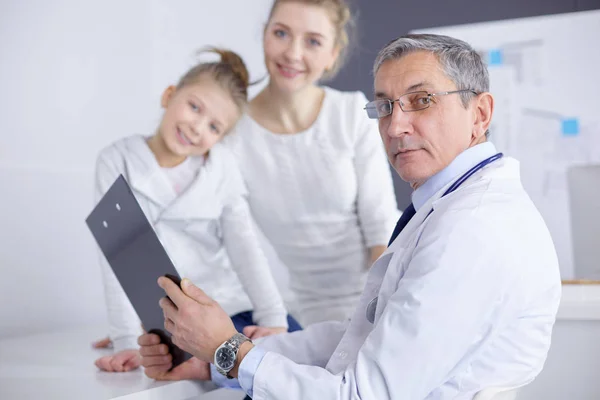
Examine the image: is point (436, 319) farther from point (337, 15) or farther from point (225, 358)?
point (337, 15)

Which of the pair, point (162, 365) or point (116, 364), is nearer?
point (162, 365)

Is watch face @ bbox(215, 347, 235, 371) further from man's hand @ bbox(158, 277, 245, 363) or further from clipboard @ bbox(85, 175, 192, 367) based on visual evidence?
clipboard @ bbox(85, 175, 192, 367)

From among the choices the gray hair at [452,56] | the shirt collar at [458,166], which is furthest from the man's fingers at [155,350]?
the gray hair at [452,56]

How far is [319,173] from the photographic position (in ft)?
8.43

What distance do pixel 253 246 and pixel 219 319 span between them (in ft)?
2.68

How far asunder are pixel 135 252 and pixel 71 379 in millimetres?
384

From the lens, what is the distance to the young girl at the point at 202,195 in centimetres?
219

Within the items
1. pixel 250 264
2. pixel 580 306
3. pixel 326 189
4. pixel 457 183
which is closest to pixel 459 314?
pixel 457 183

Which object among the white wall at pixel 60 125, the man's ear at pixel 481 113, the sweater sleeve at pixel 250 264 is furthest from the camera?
the white wall at pixel 60 125

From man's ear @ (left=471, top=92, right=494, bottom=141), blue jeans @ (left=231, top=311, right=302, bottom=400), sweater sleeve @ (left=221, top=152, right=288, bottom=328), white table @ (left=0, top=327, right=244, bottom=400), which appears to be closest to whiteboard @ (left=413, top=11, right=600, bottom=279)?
blue jeans @ (left=231, top=311, right=302, bottom=400)

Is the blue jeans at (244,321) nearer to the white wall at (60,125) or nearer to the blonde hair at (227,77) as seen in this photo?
the blonde hair at (227,77)

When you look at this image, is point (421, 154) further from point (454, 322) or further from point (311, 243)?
point (311, 243)

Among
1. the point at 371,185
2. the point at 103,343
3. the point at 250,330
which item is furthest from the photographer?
the point at 371,185

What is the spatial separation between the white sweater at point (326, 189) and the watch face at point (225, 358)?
1.18m
